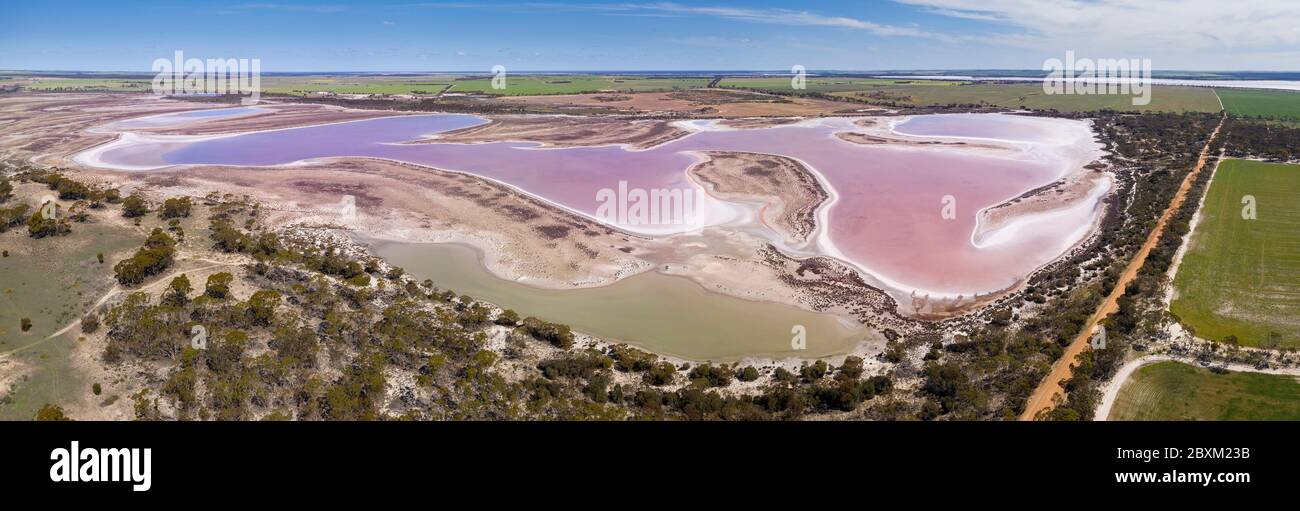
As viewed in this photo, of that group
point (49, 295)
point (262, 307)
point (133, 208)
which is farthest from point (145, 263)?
point (133, 208)

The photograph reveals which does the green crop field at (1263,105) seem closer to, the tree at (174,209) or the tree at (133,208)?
the tree at (174,209)

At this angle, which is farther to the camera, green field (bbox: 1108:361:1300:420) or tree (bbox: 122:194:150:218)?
tree (bbox: 122:194:150:218)

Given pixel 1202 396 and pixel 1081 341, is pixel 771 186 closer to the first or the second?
pixel 1081 341

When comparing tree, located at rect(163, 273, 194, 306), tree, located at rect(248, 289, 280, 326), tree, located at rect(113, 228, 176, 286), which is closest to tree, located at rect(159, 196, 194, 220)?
tree, located at rect(113, 228, 176, 286)

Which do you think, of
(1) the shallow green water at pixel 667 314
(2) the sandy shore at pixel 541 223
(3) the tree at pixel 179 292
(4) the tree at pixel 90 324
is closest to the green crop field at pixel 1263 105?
(2) the sandy shore at pixel 541 223

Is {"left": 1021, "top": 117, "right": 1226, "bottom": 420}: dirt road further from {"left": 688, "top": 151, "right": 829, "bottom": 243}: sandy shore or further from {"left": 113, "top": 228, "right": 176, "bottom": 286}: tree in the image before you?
{"left": 113, "top": 228, "right": 176, "bottom": 286}: tree

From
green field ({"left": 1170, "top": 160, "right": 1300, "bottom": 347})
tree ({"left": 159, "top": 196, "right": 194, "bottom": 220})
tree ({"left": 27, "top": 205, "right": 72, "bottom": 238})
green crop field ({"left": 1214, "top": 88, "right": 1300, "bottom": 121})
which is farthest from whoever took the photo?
green crop field ({"left": 1214, "top": 88, "right": 1300, "bottom": 121})
